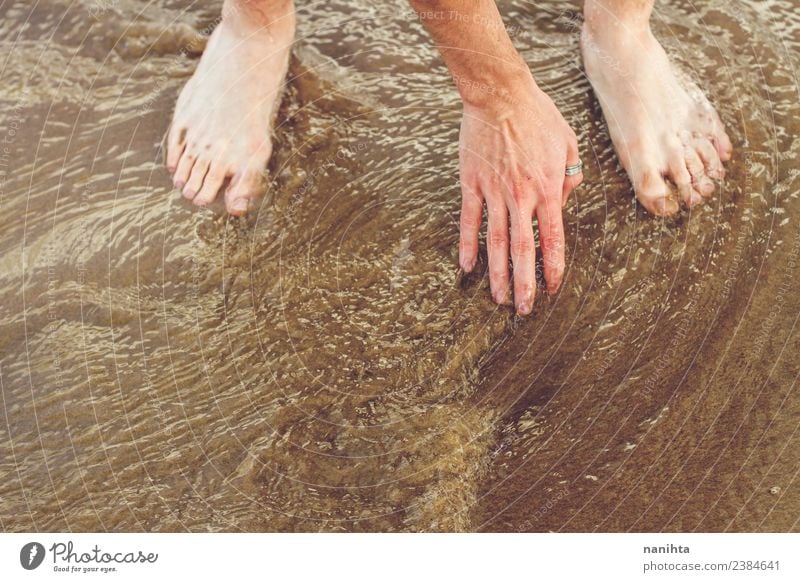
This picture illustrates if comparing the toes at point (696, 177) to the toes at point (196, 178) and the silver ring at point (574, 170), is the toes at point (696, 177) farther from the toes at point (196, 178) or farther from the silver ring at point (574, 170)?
the toes at point (196, 178)

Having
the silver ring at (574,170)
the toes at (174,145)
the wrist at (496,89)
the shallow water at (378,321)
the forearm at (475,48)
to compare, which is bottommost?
the shallow water at (378,321)

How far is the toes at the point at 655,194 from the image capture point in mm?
1371

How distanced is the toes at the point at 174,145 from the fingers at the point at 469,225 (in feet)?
1.69

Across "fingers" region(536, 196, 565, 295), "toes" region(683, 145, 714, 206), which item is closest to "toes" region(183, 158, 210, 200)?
"fingers" region(536, 196, 565, 295)

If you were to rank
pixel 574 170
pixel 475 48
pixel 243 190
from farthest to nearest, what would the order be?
pixel 243 190 < pixel 574 170 < pixel 475 48

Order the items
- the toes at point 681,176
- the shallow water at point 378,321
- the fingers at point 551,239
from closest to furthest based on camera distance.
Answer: the shallow water at point 378,321 → the fingers at point 551,239 → the toes at point 681,176

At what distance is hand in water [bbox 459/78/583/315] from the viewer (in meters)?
1.26

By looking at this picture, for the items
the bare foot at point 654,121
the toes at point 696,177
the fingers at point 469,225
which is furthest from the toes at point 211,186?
the toes at point 696,177

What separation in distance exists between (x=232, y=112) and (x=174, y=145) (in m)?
0.12

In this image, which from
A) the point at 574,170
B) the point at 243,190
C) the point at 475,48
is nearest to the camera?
the point at 475,48

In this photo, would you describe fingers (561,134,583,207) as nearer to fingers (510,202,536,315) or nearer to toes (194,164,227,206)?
fingers (510,202,536,315)

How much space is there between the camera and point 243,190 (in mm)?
1421

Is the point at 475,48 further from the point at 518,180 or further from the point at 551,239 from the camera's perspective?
the point at 551,239

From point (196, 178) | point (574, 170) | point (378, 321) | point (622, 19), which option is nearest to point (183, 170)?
point (196, 178)
